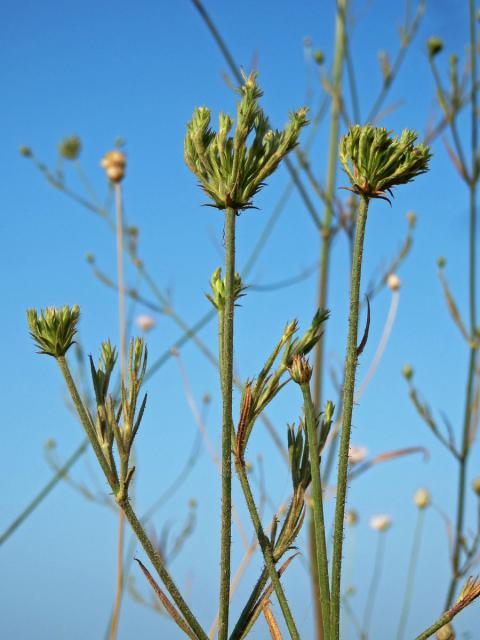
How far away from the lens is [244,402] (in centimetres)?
76

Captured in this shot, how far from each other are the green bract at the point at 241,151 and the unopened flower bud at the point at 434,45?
6.78ft

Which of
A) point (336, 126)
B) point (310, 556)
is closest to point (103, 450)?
point (310, 556)

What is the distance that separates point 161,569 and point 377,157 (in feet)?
1.37

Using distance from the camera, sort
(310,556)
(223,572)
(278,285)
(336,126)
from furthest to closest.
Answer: (278,285) < (336,126) < (310,556) < (223,572)

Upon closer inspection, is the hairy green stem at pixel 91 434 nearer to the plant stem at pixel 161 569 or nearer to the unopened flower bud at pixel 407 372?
the plant stem at pixel 161 569

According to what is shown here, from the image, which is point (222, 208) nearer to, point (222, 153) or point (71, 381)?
point (222, 153)

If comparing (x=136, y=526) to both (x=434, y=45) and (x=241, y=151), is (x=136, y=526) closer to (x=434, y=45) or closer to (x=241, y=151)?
(x=241, y=151)

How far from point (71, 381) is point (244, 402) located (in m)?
0.16

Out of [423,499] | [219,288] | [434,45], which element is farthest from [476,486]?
[219,288]

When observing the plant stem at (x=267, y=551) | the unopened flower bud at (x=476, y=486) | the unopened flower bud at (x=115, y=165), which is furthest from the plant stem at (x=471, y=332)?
the plant stem at (x=267, y=551)

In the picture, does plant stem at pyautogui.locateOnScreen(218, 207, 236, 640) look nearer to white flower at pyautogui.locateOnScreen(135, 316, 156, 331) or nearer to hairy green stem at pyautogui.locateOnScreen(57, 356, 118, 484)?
hairy green stem at pyautogui.locateOnScreen(57, 356, 118, 484)

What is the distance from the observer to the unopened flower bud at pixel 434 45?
8.68ft

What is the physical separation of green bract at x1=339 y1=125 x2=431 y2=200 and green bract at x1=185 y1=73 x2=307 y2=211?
5 centimetres

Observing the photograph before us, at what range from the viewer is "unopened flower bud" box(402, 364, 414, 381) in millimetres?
2605
